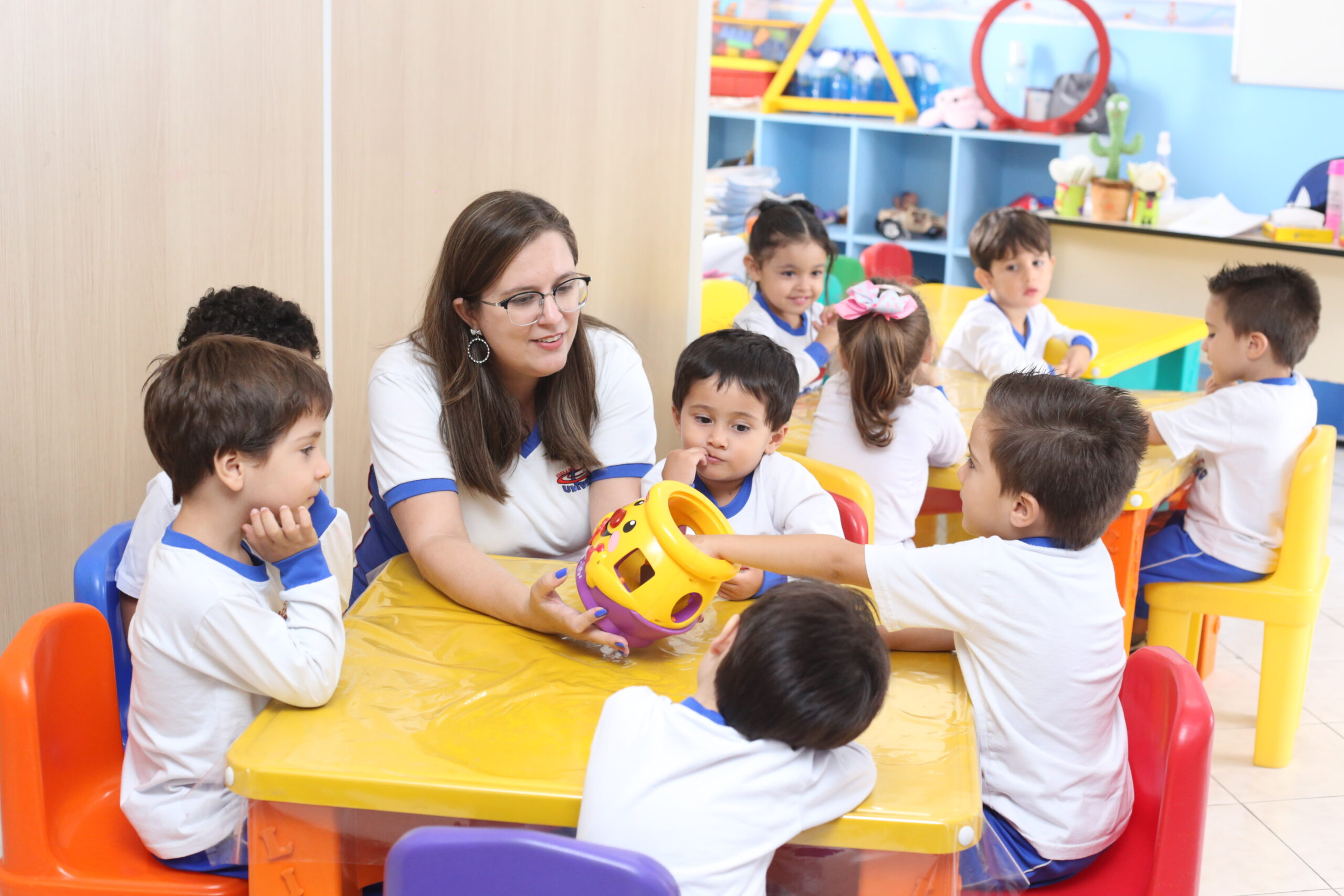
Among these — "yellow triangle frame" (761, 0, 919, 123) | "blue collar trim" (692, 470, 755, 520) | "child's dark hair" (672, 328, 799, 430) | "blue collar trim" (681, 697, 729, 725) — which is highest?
"yellow triangle frame" (761, 0, 919, 123)

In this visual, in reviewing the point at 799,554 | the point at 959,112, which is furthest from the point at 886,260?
the point at 799,554

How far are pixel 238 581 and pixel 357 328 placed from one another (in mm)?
1097

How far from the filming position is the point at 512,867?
1062 millimetres

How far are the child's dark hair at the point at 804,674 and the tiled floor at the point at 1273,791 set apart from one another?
1.35 m

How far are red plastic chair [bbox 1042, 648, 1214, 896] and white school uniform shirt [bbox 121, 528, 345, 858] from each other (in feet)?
3.07

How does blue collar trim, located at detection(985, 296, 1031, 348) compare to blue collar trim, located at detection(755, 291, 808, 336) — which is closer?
blue collar trim, located at detection(755, 291, 808, 336)

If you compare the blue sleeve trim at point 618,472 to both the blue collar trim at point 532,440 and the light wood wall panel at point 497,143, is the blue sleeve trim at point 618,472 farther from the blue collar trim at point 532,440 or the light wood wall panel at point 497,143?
the light wood wall panel at point 497,143

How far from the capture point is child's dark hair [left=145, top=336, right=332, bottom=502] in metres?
1.41

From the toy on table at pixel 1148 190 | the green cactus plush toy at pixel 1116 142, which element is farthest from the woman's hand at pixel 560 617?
the green cactus plush toy at pixel 1116 142

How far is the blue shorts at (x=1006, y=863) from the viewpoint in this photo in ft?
4.25

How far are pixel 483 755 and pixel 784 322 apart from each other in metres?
2.22

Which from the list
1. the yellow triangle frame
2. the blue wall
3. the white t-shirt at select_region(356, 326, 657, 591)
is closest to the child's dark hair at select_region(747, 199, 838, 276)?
the white t-shirt at select_region(356, 326, 657, 591)

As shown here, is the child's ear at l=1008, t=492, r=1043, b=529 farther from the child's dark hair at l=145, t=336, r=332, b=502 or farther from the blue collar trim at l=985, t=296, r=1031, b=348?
the blue collar trim at l=985, t=296, r=1031, b=348

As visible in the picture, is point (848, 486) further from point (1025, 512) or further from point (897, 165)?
point (897, 165)
